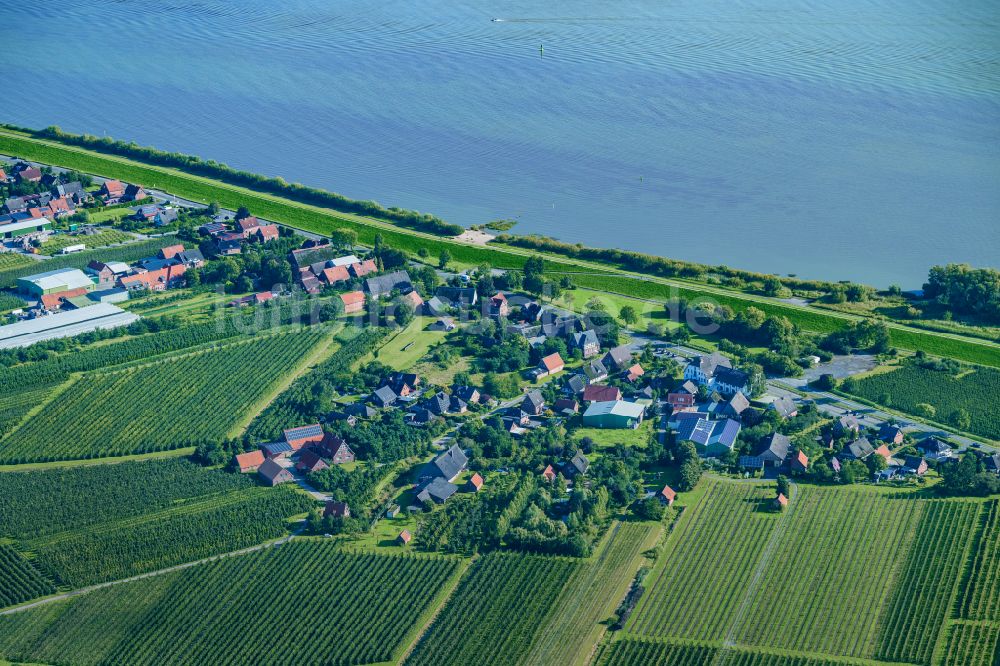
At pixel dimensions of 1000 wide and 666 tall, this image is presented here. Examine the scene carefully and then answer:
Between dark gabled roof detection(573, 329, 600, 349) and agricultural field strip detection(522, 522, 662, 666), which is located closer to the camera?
agricultural field strip detection(522, 522, 662, 666)

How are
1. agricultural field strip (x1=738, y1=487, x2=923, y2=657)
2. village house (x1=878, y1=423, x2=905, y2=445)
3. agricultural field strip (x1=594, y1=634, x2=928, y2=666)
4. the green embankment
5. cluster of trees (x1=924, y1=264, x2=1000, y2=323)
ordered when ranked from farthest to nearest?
1. cluster of trees (x1=924, y1=264, x2=1000, y2=323)
2. the green embankment
3. village house (x1=878, y1=423, x2=905, y2=445)
4. agricultural field strip (x1=738, y1=487, x2=923, y2=657)
5. agricultural field strip (x1=594, y1=634, x2=928, y2=666)

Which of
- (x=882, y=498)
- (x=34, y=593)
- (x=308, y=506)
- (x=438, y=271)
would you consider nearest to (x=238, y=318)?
(x=438, y=271)

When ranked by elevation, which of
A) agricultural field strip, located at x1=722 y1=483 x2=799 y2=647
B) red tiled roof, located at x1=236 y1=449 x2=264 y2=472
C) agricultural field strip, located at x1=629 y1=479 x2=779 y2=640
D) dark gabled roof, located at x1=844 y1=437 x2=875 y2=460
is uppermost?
red tiled roof, located at x1=236 y1=449 x2=264 y2=472

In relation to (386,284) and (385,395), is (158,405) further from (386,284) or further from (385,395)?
(386,284)

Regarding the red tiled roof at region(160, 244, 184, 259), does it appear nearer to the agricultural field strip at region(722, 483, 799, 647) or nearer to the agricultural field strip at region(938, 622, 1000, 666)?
the agricultural field strip at region(722, 483, 799, 647)

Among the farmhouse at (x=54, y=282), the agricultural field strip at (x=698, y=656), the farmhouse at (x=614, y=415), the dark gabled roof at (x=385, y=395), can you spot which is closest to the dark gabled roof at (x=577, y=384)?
the farmhouse at (x=614, y=415)

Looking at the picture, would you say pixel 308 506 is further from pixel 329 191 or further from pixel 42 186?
pixel 42 186

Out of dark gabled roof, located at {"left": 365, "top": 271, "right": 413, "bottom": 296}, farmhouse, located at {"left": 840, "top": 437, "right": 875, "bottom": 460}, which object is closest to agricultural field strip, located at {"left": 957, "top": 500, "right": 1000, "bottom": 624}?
farmhouse, located at {"left": 840, "top": 437, "right": 875, "bottom": 460}

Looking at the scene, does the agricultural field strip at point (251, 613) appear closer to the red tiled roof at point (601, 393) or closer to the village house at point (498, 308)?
the red tiled roof at point (601, 393)
